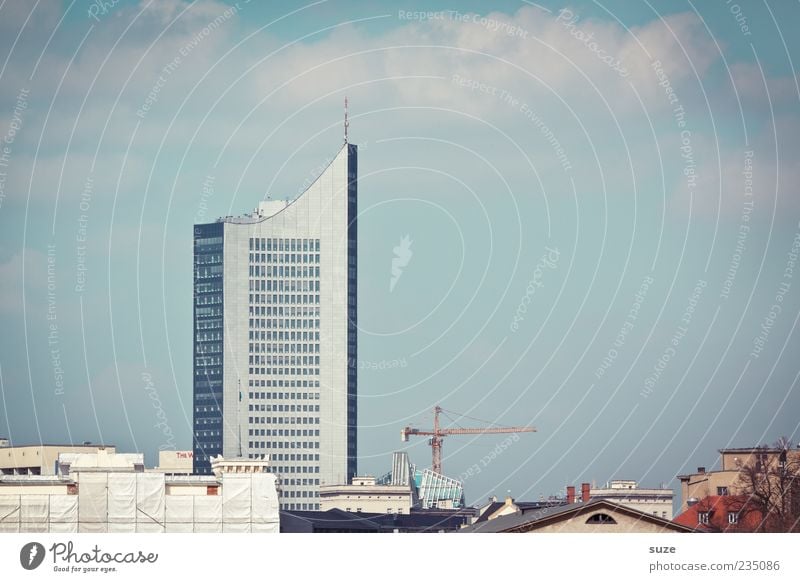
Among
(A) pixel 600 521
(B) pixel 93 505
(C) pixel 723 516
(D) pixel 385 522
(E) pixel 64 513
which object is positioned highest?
(B) pixel 93 505

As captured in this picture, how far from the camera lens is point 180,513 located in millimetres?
88062

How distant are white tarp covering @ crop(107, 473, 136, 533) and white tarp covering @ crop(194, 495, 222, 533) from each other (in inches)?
137

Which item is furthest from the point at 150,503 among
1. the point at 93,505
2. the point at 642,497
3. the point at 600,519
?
the point at 642,497

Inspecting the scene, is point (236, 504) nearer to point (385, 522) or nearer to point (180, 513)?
point (180, 513)

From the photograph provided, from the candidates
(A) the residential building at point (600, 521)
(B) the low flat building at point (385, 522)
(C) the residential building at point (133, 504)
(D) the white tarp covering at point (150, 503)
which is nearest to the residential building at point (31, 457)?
(B) the low flat building at point (385, 522)

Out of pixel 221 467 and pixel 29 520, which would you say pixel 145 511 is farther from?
pixel 221 467

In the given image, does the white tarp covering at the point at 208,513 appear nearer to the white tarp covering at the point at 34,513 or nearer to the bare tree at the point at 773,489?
the white tarp covering at the point at 34,513

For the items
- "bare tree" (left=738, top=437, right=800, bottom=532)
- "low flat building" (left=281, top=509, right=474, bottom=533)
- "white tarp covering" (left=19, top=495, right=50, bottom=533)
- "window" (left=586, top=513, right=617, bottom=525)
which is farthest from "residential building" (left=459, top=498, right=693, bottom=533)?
Result: "low flat building" (left=281, top=509, right=474, bottom=533)

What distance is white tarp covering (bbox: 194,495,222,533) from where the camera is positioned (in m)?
88.2

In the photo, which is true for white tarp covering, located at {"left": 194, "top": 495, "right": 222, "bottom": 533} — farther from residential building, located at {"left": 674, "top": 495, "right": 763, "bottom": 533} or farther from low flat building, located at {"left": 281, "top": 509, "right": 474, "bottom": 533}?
low flat building, located at {"left": 281, "top": 509, "right": 474, "bottom": 533}

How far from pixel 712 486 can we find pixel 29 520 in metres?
45.9

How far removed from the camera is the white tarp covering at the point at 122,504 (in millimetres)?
85438

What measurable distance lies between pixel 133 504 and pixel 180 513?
269 cm
